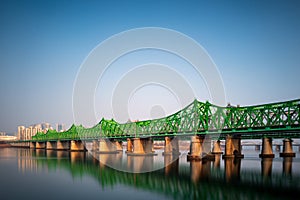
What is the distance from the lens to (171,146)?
385 feet

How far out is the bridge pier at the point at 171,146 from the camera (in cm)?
11386

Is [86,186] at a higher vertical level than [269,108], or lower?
lower

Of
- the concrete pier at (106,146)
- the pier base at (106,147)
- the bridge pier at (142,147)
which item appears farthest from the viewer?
the concrete pier at (106,146)

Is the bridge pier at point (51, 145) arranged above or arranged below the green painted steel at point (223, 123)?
below

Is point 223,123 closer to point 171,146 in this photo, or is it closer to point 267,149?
point 267,149

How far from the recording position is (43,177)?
5347 centimetres

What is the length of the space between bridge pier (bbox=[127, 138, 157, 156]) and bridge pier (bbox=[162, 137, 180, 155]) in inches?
231

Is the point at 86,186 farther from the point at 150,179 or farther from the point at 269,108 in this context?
the point at 269,108

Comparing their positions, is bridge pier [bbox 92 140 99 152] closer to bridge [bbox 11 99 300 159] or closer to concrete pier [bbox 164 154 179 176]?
bridge [bbox 11 99 300 159]

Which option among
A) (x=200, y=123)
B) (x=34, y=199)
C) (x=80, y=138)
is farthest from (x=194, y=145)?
(x=80, y=138)

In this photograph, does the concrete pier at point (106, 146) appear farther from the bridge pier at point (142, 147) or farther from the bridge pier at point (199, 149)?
the bridge pier at point (199, 149)

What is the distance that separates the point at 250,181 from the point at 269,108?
33.3 m

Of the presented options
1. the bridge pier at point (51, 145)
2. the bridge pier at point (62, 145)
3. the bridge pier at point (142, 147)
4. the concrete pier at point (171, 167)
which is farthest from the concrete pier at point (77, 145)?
the concrete pier at point (171, 167)

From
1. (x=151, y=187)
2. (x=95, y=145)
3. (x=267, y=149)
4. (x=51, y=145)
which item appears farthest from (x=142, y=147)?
(x=51, y=145)
